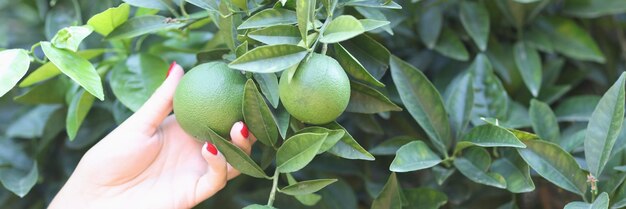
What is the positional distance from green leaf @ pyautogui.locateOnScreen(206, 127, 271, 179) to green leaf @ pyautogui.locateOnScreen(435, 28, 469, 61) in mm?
478

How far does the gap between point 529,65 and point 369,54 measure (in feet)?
1.33

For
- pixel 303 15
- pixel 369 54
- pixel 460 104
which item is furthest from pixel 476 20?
pixel 303 15

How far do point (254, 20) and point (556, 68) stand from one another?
72 centimetres

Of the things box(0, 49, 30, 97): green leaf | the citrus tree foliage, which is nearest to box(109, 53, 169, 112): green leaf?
the citrus tree foliage

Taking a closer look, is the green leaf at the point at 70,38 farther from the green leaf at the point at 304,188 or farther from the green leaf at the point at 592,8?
the green leaf at the point at 592,8

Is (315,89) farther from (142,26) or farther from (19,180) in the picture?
(19,180)

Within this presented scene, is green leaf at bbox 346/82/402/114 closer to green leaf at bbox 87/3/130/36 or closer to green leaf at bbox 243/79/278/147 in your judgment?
green leaf at bbox 243/79/278/147

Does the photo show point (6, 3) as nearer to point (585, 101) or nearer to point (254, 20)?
point (254, 20)

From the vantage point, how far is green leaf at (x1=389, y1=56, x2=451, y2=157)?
1.02 meters

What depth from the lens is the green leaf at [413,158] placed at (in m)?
0.91

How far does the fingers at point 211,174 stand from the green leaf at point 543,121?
0.49m

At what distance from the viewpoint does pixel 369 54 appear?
0.99 meters

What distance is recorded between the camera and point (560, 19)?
1314 mm

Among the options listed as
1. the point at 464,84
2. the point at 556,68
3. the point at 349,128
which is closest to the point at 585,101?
the point at 556,68
